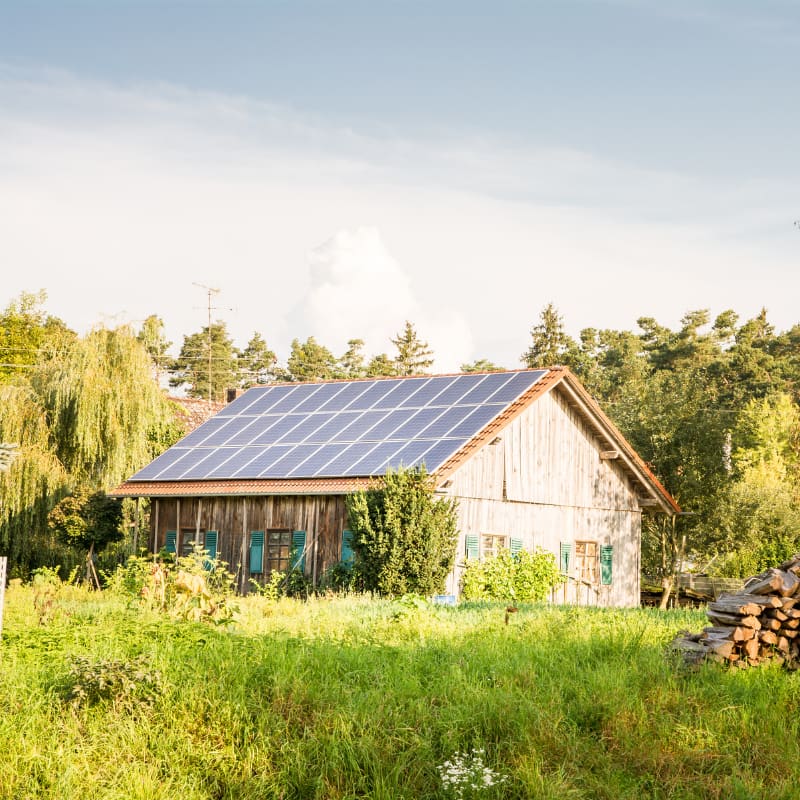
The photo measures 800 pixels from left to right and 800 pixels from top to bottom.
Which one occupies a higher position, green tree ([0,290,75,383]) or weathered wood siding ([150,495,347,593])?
green tree ([0,290,75,383])

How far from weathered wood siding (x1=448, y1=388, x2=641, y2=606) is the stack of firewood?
13.4 meters

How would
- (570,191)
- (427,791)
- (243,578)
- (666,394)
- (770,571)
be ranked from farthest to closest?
(666,394), (243,578), (570,191), (770,571), (427,791)

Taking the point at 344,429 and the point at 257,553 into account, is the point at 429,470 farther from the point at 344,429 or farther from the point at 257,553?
the point at 257,553

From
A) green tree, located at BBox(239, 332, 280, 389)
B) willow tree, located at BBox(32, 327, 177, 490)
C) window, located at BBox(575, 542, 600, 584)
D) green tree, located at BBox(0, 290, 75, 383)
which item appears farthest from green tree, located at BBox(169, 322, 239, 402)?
window, located at BBox(575, 542, 600, 584)

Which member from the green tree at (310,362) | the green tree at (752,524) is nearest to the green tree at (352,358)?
the green tree at (310,362)

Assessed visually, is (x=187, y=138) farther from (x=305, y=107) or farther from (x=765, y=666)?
(x=765, y=666)

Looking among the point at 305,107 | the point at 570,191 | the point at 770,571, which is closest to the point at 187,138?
the point at 305,107

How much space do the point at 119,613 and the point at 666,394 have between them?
26474mm

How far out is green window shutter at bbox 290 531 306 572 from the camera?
89.6 ft

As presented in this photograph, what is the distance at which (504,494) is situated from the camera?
28.5m

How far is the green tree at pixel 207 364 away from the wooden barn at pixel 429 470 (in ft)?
175

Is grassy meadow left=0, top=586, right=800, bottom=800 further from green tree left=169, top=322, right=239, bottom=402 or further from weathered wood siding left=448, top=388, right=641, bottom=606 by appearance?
green tree left=169, top=322, right=239, bottom=402

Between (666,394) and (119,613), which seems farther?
(666,394)

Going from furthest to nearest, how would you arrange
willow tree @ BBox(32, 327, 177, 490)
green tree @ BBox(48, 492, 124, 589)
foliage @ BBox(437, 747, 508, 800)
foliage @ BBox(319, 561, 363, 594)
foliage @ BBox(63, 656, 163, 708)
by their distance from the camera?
willow tree @ BBox(32, 327, 177, 490) → green tree @ BBox(48, 492, 124, 589) → foliage @ BBox(319, 561, 363, 594) → foliage @ BBox(63, 656, 163, 708) → foliage @ BBox(437, 747, 508, 800)
